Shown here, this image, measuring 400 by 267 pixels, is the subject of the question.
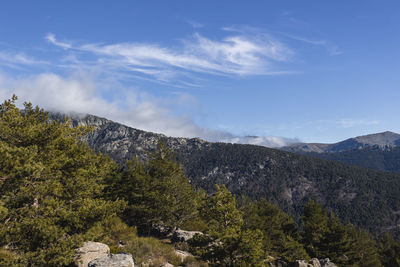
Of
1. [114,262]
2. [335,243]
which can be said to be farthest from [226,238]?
[335,243]

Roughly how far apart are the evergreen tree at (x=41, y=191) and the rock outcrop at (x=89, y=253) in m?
0.67

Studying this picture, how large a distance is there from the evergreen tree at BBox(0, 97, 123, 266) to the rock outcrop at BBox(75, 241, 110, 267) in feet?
2.20

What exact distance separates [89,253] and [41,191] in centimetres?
465

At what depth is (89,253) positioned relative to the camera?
591 inches

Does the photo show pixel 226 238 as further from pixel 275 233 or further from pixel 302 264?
pixel 275 233

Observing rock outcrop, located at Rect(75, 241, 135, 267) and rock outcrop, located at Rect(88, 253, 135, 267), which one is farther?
rock outcrop, located at Rect(75, 241, 135, 267)

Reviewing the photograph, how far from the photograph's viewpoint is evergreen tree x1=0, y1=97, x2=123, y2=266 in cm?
1259

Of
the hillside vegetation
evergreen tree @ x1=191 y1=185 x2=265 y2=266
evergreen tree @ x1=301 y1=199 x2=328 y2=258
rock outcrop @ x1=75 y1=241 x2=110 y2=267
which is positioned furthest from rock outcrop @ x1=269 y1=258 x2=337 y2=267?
rock outcrop @ x1=75 y1=241 x2=110 y2=267

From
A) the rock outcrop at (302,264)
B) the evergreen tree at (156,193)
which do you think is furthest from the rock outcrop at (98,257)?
the rock outcrop at (302,264)

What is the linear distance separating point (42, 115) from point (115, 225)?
39.4 feet

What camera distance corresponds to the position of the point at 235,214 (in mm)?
19500

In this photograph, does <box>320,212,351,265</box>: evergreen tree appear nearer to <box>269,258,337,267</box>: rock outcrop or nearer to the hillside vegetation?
<box>269,258,337,267</box>: rock outcrop

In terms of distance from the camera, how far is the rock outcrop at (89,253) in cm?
1440

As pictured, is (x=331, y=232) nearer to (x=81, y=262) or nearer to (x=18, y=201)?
(x=81, y=262)
